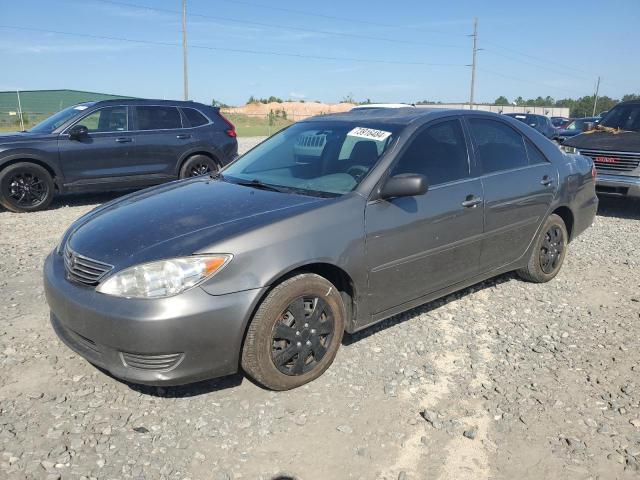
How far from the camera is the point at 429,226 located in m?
3.68

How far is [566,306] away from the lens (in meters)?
4.59

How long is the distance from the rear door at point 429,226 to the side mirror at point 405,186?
80 mm

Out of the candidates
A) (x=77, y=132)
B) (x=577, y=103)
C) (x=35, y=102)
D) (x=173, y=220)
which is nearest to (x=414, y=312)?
(x=173, y=220)

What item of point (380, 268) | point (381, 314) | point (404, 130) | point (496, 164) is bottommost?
point (381, 314)

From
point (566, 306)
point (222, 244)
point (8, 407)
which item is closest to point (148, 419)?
point (8, 407)

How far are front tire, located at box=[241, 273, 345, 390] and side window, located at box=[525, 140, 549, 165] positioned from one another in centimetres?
253

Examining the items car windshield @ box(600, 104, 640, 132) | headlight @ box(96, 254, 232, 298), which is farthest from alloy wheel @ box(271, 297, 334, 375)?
car windshield @ box(600, 104, 640, 132)

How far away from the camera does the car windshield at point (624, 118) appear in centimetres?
873

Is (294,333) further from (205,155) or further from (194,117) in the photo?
(194,117)

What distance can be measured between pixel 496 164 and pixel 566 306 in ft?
4.58

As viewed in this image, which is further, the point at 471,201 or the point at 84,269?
the point at 471,201

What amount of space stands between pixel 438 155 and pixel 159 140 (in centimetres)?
630

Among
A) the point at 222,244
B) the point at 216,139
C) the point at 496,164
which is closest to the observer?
the point at 222,244

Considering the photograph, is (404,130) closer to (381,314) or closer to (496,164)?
(496,164)
